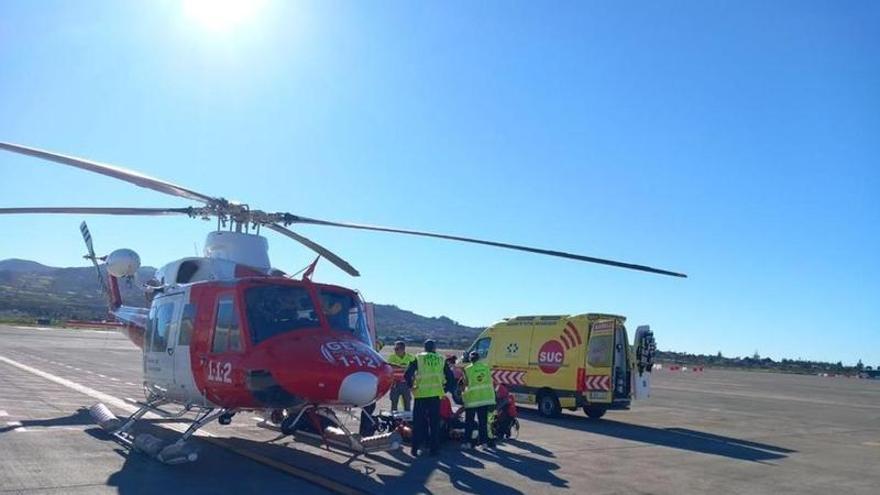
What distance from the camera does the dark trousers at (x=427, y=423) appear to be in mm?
12234

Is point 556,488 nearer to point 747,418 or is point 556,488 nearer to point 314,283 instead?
point 314,283

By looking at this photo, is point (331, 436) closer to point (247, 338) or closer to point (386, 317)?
point (247, 338)

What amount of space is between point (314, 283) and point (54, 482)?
418 centimetres

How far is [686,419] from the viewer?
66.8 ft

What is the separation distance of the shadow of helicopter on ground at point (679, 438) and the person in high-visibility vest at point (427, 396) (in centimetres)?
500

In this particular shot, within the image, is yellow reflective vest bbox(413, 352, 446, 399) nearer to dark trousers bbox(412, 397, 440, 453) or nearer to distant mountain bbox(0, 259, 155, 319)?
dark trousers bbox(412, 397, 440, 453)

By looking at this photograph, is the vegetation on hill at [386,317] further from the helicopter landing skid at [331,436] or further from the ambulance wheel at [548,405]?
the helicopter landing skid at [331,436]

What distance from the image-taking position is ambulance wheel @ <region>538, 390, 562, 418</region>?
19.7 meters

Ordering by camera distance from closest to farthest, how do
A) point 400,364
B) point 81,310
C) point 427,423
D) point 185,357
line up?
point 185,357, point 427,423, point 400,364, point 81,310

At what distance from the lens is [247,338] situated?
10.7 meters

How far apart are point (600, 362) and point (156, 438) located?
37.5 ft

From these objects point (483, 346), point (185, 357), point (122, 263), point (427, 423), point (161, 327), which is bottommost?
point (427, 423)

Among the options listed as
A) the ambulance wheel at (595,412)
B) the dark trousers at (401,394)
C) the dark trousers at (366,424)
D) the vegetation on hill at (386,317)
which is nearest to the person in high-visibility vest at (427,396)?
the dark trousers at (366,424)

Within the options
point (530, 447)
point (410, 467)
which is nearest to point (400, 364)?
point (530, 447)
